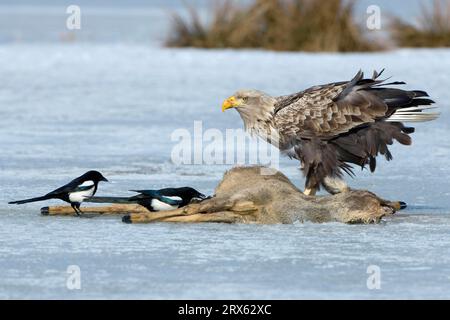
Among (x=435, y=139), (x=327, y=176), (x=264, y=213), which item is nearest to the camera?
(x=264, y=213)

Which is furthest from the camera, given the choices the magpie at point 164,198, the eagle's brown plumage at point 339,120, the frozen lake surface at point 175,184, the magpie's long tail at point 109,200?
the eagle's brown plumage at point 339,120

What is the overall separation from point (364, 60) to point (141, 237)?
10.8 meters

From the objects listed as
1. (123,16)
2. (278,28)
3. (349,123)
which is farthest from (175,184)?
(123,16)

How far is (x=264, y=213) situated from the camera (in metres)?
6.45

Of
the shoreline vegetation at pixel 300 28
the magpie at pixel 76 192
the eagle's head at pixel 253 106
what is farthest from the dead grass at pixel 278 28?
the magpie at pixel 76 192

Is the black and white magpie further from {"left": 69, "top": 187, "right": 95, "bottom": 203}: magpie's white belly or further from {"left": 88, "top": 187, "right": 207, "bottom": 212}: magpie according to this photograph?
{"left": 69, "top": 187, "right": 95, "bottom": 203}: magpie's white belly

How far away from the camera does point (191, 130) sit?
35.4 ft

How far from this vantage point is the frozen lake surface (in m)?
5.07

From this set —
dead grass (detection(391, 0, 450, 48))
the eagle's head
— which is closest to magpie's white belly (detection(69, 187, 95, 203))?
the eagle's head

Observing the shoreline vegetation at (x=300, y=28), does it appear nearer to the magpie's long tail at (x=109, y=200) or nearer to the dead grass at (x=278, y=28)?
the dead grass at (x=278, y=28)

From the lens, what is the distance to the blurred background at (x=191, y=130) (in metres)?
5.16

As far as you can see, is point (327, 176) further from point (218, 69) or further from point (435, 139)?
point (218, 69)

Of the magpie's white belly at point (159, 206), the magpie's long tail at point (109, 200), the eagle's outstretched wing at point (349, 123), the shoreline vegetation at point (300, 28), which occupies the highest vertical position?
the shoreline vegetation at point (300, 28)
